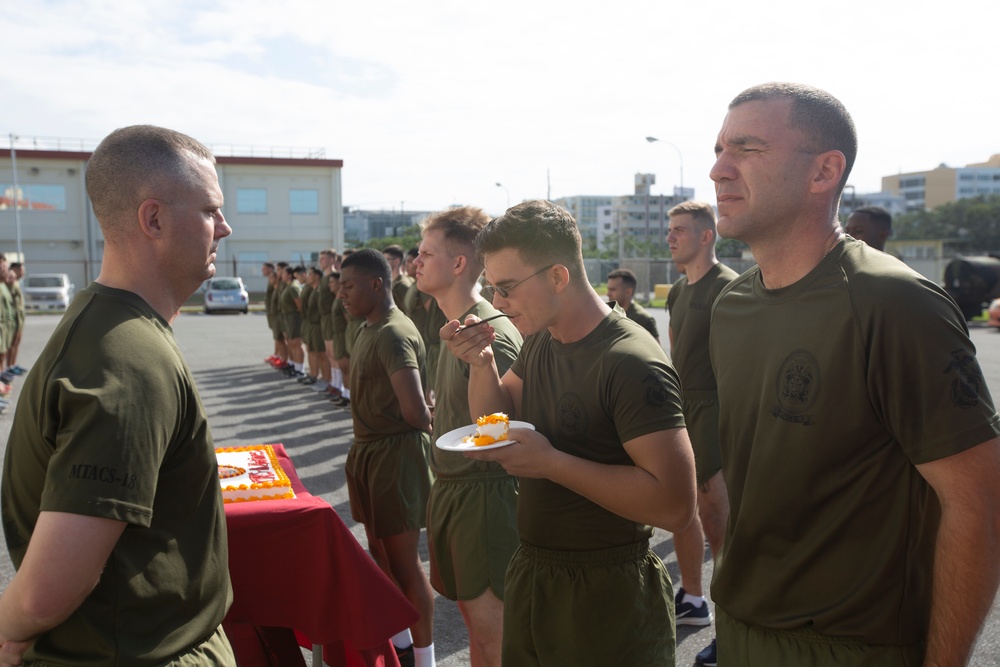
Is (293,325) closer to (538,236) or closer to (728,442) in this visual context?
(538,236)

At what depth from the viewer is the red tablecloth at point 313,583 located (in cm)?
336

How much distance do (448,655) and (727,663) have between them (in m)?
2.51

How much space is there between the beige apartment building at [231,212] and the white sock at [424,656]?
4191 centimetres

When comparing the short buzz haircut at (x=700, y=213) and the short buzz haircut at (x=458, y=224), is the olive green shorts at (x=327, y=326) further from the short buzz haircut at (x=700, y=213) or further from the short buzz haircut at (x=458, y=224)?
the short buzz haircut at (x=458, y=224)

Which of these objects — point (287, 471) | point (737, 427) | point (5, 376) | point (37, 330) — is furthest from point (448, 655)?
point (37, 330)

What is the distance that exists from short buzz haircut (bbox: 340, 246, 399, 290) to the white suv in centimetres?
3493

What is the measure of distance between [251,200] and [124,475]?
47.8m

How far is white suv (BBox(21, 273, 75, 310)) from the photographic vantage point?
117ft

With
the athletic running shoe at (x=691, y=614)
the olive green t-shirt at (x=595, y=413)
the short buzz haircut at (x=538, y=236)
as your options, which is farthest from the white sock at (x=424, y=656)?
the short buzz haircut at (x=538, y=236)

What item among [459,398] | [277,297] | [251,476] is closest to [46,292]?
[277,297]

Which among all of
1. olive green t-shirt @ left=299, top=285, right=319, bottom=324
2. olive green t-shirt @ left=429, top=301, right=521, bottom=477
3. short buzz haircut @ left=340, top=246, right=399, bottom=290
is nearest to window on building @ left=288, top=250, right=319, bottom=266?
olive green t-shirt @ left=299, top=285, right=319, bottom=324

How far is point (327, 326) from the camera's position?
13477 millimetres

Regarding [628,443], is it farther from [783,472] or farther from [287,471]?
[287,471]

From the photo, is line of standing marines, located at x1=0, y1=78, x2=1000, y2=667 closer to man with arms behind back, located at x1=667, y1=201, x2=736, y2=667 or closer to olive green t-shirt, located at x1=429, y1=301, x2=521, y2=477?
olive green t-shirt, located at x1=429, y1=301, x2=521, y2=477
